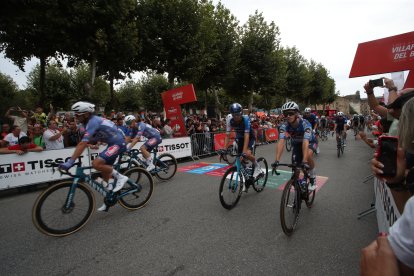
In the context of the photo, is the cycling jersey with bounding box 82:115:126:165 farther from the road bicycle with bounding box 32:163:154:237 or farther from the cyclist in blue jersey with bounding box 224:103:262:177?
the cyclist in blue jersey with bounding box 224:103:262:177

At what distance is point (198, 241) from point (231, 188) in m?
1.53

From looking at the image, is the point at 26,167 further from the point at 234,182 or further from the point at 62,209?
the point at 234,182

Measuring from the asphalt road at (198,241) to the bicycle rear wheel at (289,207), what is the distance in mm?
148

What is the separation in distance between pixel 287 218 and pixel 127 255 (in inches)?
92.0

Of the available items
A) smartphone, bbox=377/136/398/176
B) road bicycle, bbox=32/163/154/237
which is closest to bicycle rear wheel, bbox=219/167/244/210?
road bicycle, bbox=32/163/154/237

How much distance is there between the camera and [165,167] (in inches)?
286

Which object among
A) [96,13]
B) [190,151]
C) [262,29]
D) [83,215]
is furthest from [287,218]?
[262,29]

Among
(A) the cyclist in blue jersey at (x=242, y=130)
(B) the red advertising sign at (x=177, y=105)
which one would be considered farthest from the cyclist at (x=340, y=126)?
(A) the cyclist in blue jersey at (x=242, y=130)

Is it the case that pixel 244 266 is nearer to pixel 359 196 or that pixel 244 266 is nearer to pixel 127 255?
pixel 127 255

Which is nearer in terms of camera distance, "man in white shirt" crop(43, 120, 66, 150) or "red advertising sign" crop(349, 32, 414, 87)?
"red advertising sign" crop(349, 32, 414, 87)

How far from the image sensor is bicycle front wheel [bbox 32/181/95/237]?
149 inches

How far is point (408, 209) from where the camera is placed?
97cm

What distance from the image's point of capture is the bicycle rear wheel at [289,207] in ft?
11.6

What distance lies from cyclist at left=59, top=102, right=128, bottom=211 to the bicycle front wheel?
36cm
